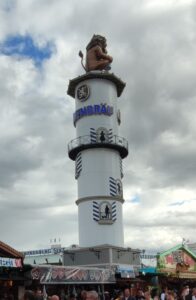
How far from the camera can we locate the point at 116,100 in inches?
1742

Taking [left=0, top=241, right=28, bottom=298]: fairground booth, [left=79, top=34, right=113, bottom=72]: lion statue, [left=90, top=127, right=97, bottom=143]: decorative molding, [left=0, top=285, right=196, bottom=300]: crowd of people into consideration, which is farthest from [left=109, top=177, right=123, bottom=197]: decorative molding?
[left=0, top=241, right=28, bottom=298]: fairground booth

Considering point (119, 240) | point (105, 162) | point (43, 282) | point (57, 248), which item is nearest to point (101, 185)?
point (105, 162)

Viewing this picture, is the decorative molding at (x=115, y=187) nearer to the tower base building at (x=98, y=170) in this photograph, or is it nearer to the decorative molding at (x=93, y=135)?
the tower base building at (x=98, y=170)

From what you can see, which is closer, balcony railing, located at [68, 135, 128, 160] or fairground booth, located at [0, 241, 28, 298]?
fairground booth, located at [0, 241, 28, 298]

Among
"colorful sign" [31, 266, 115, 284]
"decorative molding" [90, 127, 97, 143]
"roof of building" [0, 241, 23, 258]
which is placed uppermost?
"decorative molding" [90, 127, 97, 143]

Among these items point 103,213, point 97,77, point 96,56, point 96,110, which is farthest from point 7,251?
point 96,56

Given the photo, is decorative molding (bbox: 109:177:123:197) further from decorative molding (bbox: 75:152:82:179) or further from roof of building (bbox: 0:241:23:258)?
roof of building (bbox: 0:241:23:258)

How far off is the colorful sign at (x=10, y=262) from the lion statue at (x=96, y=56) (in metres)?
26.2

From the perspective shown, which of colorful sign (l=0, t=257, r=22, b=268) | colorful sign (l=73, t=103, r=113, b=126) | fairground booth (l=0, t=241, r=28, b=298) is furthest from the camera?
colorful sign (l=73, t=103, r=113, b=126)

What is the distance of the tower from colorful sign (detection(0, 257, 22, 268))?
17893mm

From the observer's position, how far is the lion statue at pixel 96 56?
1767 inches

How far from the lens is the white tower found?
39688 millimetres

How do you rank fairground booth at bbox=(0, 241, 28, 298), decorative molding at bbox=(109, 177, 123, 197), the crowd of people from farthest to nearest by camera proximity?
decorative molding at bbox=(109, 177, 123, 197) → fairground booth at bbox=(0, 241, 28, 298) → the crowd of people

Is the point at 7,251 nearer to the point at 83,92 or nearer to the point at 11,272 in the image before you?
the point at 11,272
